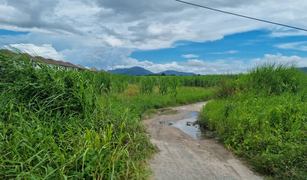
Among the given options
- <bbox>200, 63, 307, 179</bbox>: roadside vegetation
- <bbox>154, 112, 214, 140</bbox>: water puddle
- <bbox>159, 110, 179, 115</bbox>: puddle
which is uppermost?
<bbox>200, 63, 307, 179</bbox>: roadside vegetation

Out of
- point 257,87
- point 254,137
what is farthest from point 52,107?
point 257,87

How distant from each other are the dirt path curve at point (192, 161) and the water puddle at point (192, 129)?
323 mm

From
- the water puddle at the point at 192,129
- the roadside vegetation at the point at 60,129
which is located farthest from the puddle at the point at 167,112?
the roadside vegetation at the point at 60,129

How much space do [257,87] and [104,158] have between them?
6403 millimetres

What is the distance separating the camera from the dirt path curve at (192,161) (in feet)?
10.5

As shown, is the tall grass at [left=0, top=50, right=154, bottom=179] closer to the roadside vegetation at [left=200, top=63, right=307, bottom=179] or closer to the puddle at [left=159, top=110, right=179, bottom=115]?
the roadside vegetation at [left=200, top=63, right=307, bottom=179]

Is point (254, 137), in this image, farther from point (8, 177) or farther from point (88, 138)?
point (8, 177)

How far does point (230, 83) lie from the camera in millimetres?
7672

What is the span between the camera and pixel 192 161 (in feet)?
11.9

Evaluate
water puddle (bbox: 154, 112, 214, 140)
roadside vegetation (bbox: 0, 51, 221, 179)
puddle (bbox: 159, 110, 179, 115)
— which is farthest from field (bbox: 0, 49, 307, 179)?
puddle (bbox: 159, 110, 179, 115)

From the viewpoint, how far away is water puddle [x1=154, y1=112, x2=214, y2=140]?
17.4ft

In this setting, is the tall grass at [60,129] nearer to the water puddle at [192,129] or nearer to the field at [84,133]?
the field at [84,133]

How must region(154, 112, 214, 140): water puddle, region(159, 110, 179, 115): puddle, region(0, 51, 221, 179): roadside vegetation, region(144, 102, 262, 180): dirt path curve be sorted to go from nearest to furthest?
region(0, 51, 221, 179): roadside vegetation → region(144, 102, 262, 180): dirt path curve → region(154, 112, 214, 140): water puddle → region(159, 110, 179, 115): puddle

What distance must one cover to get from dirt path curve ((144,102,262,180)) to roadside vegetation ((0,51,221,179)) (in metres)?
0.29
